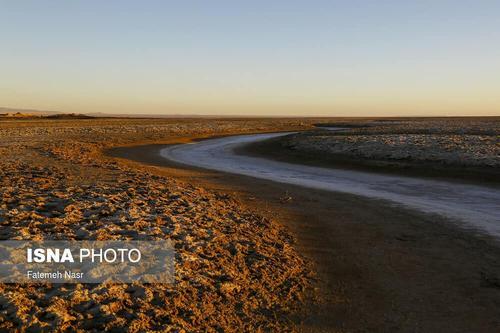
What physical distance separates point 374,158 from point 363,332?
22698 millimetres

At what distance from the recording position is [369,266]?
8266 mm

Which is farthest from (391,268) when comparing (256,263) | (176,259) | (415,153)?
(415,153)

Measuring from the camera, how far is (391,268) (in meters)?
8.16

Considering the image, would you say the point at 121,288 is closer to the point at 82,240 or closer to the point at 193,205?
the point at 82,240

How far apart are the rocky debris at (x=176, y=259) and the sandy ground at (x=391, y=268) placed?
590 mm

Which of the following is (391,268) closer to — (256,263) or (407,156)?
(256,263)

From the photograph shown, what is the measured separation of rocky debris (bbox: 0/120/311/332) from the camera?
5.31m

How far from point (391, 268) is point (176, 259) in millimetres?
4225

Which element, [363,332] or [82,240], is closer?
[363,332]

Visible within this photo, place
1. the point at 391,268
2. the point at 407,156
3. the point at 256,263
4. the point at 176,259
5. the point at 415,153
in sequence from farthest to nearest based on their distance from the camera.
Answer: the point at 415,153, the point at 407,156, the point at 391,268, the point at 256,263, the point at 176,259

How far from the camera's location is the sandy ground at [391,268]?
20.2 feet

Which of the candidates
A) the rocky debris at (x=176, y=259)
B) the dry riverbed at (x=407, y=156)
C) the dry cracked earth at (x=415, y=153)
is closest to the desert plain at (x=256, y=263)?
the rocky debris at (x=176, y=259)

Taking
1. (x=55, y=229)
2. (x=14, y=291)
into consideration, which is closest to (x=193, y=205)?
(x=55, y=229)

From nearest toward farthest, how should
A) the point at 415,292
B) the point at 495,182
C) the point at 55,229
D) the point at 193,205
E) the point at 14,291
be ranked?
the point at 14,291, the point at 415,292, the point at 55,229, the point at 193,205, the point at 495,182
